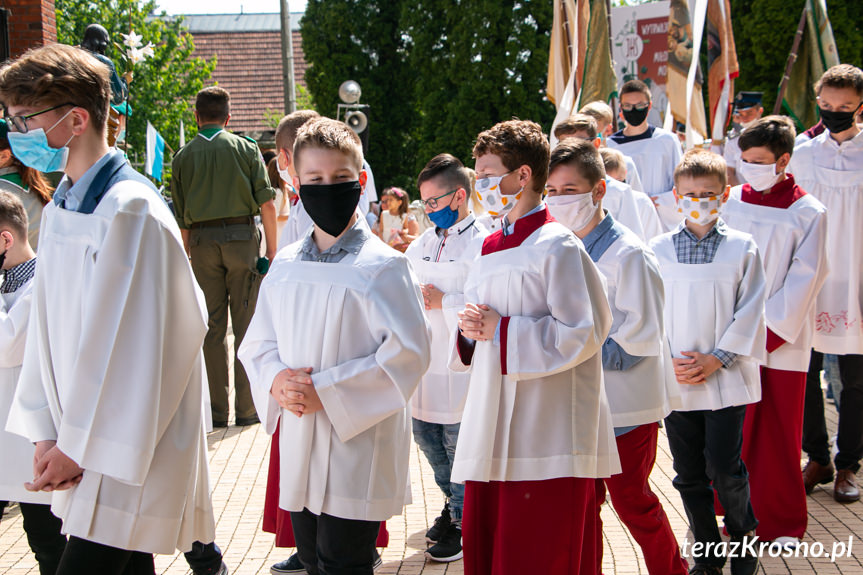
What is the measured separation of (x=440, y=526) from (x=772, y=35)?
71.2ft

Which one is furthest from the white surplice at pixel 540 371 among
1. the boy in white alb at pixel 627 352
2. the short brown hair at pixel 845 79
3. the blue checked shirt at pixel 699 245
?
the short brown hair at pixel 845 79

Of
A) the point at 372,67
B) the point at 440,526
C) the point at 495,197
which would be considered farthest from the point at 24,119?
the point at 372,67

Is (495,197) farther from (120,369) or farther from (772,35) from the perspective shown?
(772,35)

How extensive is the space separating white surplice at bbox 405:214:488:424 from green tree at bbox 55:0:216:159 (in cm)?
3797

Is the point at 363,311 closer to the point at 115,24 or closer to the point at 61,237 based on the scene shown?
the point at 61,237

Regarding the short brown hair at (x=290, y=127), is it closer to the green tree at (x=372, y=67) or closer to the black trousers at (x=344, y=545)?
the black trousers at (x=344, y=545)

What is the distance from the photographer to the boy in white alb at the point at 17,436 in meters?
3.85

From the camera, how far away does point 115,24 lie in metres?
43.8

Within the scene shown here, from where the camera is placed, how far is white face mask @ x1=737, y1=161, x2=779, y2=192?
16.8 feet

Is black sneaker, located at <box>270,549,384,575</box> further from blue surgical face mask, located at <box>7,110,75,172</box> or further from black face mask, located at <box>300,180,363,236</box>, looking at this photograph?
blue surgical face mask, located at <box>7,110,75,172</box>

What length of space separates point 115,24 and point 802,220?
44.0 m

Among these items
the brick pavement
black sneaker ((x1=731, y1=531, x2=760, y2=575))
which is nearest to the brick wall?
the brick pavement

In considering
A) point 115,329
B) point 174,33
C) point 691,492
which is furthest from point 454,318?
point 174,33

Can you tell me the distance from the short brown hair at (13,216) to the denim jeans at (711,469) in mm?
3304
